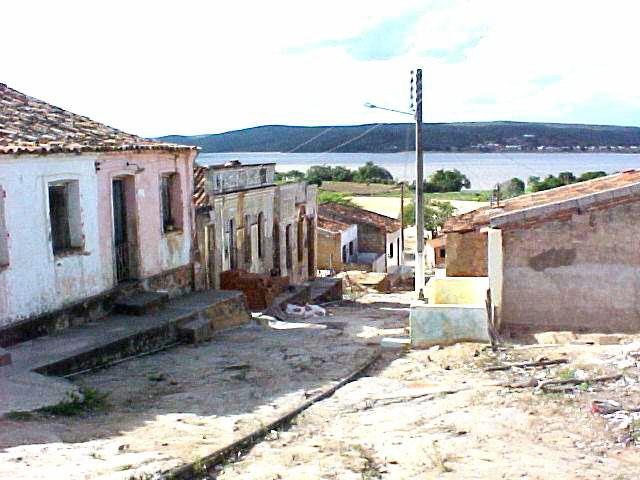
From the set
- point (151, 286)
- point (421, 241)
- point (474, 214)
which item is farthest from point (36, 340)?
point (421, 241)

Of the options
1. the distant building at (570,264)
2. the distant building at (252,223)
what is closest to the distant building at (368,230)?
the distant building at (252,223)

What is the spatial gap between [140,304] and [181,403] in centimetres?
530

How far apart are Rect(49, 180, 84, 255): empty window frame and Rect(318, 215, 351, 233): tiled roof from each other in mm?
24398

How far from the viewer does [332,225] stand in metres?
38.6

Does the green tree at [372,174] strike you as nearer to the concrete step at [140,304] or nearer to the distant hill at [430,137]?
the distant hill at [430,137]

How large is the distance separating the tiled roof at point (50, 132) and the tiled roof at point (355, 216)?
2517 cm

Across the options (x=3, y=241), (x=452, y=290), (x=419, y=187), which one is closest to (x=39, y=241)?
(x=3, y=241)

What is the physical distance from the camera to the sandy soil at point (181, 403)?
6.88m

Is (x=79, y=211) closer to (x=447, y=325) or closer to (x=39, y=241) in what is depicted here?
(x=39, y=241)

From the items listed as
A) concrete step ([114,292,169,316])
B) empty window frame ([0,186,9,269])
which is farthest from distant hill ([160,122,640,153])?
empty window frame ([0,186,9,269])

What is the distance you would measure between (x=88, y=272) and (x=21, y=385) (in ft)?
15.3

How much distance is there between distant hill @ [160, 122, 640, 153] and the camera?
242ft

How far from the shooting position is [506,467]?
22.3ft

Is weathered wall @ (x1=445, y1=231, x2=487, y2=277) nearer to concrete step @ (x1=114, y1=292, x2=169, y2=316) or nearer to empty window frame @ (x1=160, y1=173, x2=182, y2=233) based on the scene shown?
empty window frame @ (x1=160, y1=173, x2=182, y2=233)
